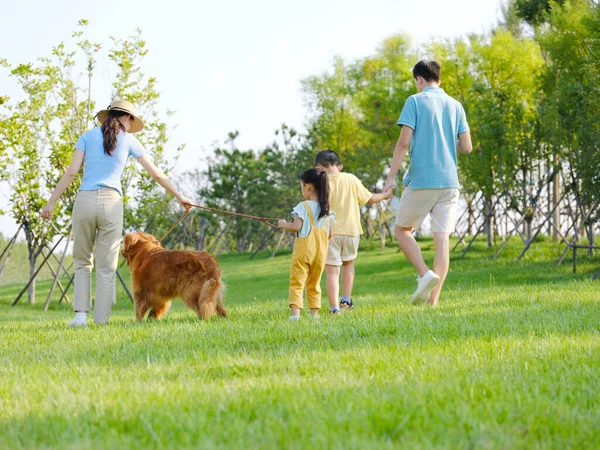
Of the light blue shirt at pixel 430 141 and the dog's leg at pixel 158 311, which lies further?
the dog's leg at pixel 158 311

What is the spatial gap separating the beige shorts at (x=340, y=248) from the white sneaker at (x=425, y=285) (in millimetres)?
825

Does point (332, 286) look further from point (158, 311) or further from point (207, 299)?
point (158, 311)

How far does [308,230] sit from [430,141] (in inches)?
61.8

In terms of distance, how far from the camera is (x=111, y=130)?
7164 millimetres

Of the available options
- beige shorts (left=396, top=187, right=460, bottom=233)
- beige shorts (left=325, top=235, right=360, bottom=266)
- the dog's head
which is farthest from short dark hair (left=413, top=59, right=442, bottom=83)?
the dog's head

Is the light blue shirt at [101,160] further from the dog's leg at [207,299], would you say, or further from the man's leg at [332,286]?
the man's leg at [332,286]

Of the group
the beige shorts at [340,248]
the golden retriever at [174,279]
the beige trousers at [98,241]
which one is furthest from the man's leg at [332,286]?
the beige trousers at [98,241]

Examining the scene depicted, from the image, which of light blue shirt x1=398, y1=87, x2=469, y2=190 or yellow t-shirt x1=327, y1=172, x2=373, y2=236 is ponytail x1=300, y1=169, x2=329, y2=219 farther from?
light blue shirt x1=398, y1=87, x2=469, y2=190

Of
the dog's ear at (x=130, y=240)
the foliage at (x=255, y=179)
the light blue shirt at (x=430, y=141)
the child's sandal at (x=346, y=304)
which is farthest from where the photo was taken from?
the foliage at (x=255, y=179)

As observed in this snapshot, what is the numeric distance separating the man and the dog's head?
2.54 m

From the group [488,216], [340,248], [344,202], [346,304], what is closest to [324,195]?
[344,202]

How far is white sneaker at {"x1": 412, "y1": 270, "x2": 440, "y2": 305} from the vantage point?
692 cm

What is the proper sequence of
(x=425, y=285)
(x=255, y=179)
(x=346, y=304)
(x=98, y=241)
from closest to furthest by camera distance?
1. (x=425, y=285)
2. (x=98, y=241)
3. (x=346, y=304)
4. (x=255, y=179)

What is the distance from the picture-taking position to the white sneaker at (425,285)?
692 cm
